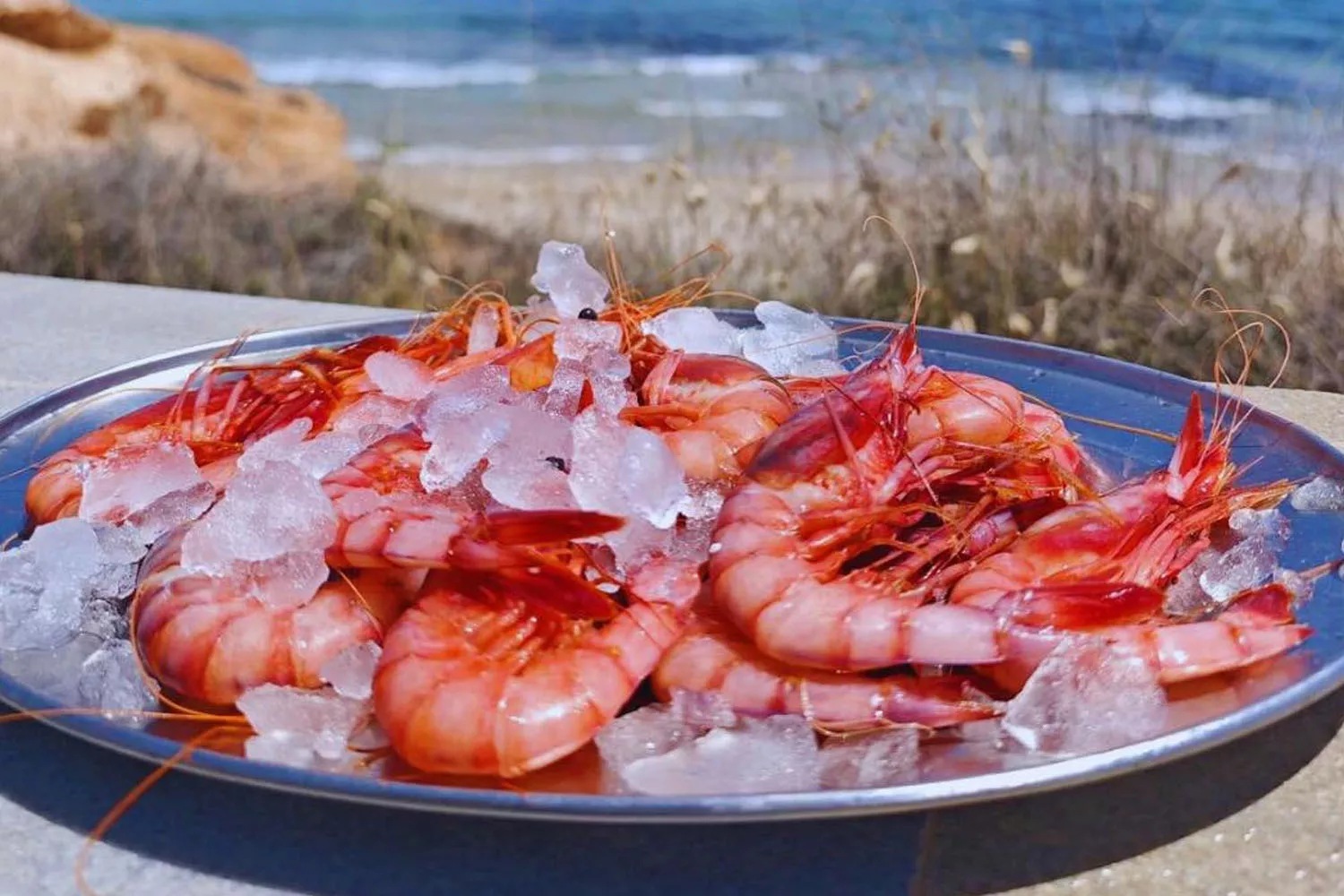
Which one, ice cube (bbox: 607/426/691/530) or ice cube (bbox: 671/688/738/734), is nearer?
ice cube (bbox: 671/688/738/734)

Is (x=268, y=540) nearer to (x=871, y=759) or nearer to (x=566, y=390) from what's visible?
(x=566, y=390)

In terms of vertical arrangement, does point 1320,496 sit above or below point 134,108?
above

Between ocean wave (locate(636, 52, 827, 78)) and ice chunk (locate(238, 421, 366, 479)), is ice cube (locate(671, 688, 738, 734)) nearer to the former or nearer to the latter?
ice chunk (locate(238, 421, 366, 479))

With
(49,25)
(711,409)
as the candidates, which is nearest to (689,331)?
(711,409)

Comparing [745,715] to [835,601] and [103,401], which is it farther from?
[103,401]

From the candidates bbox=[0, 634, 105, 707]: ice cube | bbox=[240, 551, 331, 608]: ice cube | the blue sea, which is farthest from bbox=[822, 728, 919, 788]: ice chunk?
the blue sea

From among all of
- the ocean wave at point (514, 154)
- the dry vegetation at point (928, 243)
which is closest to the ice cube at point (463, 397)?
the dry vegetation at point (928, 243)
